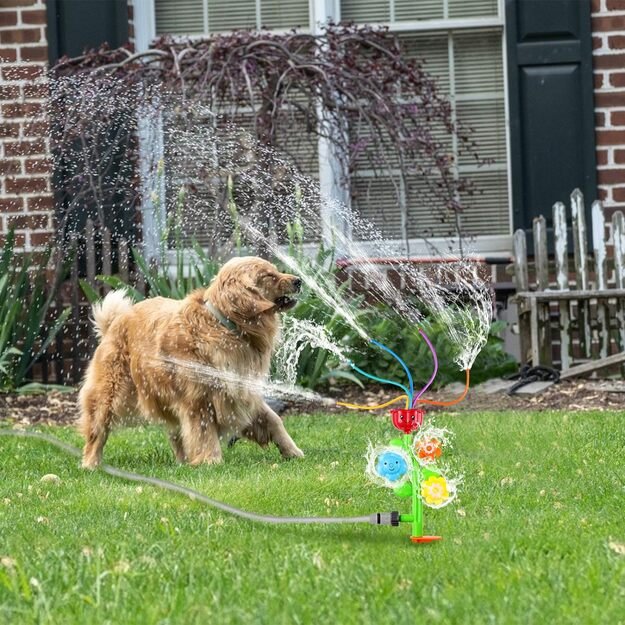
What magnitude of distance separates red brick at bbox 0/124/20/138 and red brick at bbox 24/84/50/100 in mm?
224

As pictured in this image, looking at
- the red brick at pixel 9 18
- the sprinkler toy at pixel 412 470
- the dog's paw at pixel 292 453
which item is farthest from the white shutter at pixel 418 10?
the sprinkler toy at pixel 412 470

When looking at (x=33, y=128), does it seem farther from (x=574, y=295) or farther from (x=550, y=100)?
(x=574, y=295)

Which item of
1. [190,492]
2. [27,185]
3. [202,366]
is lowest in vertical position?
[190,492]

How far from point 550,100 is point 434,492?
5869 millimetres

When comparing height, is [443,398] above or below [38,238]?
below

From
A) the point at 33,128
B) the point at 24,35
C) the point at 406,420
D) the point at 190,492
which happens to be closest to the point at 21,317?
the point at 33,128

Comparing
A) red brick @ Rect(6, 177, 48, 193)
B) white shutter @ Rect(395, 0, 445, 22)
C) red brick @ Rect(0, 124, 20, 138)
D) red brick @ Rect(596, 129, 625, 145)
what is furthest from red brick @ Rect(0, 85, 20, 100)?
red brick @ Rect(596, 129, 625, 145)

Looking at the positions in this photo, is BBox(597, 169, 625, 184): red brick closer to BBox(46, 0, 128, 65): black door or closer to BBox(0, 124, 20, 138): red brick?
BBox(46, 0, 128, 65): black door

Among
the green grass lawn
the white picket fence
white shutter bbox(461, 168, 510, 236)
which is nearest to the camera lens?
the green grass lawn

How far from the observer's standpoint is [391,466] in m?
3.55

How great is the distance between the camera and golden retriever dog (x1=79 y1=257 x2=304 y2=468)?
18.0 ft

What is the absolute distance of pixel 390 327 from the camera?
821 centimetres

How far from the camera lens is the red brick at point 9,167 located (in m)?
9.10

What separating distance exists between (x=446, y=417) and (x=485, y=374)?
1.57 meters
